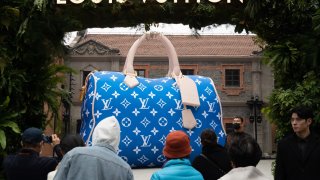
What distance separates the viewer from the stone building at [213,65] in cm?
2888

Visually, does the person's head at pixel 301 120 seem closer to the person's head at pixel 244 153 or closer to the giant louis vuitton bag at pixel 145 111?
the person's head at pixel 244 153

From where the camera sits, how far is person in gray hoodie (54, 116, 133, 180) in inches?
116

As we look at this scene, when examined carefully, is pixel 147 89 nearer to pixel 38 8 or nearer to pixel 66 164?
pixel 38 8

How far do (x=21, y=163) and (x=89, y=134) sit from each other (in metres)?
2.79

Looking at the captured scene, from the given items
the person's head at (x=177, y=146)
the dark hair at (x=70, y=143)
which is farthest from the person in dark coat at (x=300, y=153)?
the dark hair at (x=70, y=143)

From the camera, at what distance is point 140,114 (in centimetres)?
687

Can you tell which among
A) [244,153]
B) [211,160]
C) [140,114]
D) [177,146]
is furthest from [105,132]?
[140,114]

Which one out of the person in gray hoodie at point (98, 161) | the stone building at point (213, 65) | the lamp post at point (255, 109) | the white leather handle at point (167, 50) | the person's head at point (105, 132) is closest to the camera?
the person in gray hoodie at point (98, 161)

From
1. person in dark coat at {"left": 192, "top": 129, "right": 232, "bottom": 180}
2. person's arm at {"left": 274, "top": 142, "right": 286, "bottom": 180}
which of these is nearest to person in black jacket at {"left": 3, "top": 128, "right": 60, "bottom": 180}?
person in dark coat at {"left": 192, "top": 129, "right": 232, "bottom": 180}

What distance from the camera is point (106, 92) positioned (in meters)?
6.83

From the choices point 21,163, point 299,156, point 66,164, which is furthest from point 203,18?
point 66,164

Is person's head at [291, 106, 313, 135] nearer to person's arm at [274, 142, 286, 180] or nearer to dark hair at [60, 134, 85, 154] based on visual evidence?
person's arm at [274, 142, 286, 180]

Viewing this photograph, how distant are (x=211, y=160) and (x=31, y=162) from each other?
5.08ft

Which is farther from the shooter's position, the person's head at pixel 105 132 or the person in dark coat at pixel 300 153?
the person in dark coat at pixel 300 153
